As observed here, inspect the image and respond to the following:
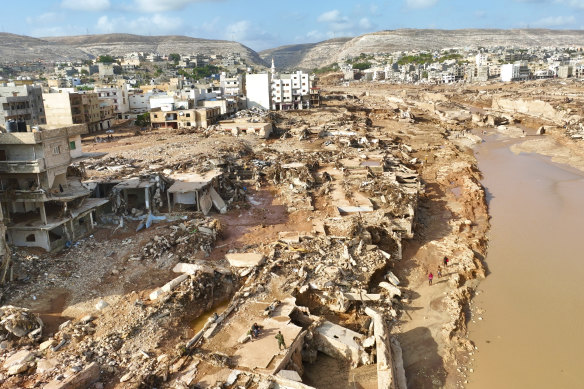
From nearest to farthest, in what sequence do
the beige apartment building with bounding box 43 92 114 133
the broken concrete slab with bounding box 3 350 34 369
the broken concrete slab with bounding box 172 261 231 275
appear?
the broken concrete slab with bounding box 3 350 34 369 → the broken concrete slab with bounding box 172 261 231 275 → the beige apartment building with bounding box 43 92 114 133

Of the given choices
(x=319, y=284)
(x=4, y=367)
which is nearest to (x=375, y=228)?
(x=319, y=284)

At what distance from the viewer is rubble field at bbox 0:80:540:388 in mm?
10391

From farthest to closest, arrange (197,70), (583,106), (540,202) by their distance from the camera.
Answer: (197,70) → (583,106) → (540,202)

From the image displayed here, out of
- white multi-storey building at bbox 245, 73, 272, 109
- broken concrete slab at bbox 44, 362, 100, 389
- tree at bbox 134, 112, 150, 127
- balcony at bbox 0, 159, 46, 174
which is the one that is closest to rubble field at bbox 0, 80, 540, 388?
broken concrete slab at bbox 44, 362, 100, 389

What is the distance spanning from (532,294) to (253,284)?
30.3ft

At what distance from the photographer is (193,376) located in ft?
32.3

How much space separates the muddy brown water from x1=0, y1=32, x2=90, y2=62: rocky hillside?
16669 centimetres

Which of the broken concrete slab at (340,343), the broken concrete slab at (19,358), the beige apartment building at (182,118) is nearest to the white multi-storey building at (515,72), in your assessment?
the beige apartment building at (182,118)

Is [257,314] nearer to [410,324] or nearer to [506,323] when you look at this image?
[410,324]

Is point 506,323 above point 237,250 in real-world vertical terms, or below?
below

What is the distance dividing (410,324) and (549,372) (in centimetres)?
358

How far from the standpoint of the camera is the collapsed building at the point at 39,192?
15.4 m

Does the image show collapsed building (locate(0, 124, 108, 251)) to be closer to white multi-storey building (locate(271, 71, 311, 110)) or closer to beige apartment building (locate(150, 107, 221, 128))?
beige apartment building (locate(150, 107, 221, 128))

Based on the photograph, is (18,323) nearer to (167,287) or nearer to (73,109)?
(167,287)
